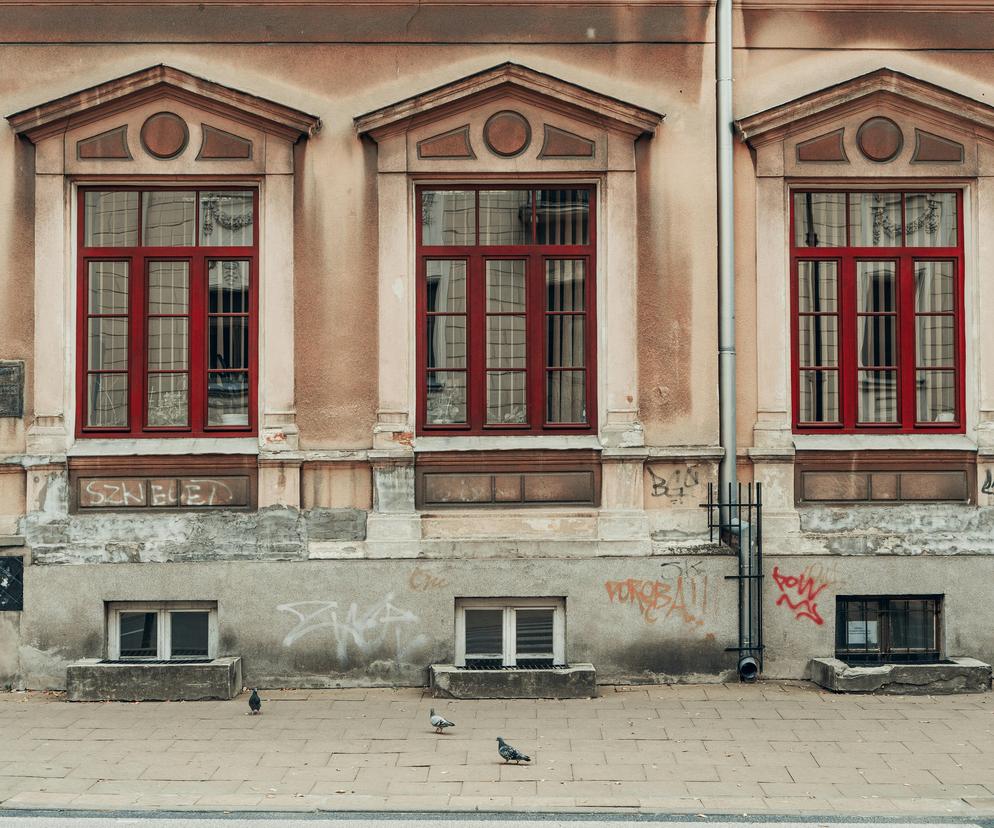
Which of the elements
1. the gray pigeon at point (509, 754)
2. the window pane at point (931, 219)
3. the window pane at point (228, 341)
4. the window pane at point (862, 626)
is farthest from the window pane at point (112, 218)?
the window pane at point (862, 626)

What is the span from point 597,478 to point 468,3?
4419mm

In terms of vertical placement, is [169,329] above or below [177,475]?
above

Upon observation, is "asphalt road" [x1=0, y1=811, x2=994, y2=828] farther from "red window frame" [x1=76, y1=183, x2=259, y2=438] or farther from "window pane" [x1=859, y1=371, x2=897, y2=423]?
"window pane" [x1=859, y1=371, x2=897, y2=423]

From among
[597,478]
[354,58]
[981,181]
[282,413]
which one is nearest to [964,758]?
[597,478]

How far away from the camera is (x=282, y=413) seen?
10.6 m

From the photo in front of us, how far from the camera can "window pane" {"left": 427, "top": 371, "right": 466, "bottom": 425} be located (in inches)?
428

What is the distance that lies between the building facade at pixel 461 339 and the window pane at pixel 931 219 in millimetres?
110

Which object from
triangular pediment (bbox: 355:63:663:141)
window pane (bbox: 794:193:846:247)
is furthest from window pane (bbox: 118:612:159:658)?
window pane (bbox: 794:193:846:247)

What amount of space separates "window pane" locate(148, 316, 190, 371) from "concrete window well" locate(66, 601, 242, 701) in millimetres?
2143

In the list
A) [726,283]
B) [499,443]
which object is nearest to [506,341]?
[499,443]

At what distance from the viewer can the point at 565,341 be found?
10953mm

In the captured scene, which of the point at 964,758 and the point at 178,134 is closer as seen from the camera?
the point at 964,758

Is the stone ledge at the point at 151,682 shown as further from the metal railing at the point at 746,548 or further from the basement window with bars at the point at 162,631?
the metal railing at the point at 746,548

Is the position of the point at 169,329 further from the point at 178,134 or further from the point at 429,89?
the point at 429,89
